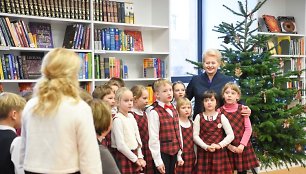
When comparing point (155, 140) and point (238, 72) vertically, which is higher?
point (238, 72)

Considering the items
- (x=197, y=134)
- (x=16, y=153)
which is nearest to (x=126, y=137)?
(x=197, y=134)

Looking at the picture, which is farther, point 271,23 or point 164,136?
point 271,23

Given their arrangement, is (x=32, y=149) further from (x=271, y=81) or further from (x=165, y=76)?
(x=165, y=76)

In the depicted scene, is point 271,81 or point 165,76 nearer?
point 271,81

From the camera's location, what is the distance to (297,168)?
205 inches

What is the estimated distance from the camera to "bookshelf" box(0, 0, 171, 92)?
176 inches

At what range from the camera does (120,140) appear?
→ 2893 mm

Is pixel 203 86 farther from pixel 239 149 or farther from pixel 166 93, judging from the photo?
pixel 239 149

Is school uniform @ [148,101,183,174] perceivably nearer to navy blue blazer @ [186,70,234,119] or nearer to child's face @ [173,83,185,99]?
child's face @ [173,83,185,99]

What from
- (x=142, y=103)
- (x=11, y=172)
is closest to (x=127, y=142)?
(x=142, y=103)

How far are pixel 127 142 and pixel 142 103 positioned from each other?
45cm

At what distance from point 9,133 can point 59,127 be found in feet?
2.24

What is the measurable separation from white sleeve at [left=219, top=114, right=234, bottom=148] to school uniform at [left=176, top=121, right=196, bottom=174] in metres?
0.26

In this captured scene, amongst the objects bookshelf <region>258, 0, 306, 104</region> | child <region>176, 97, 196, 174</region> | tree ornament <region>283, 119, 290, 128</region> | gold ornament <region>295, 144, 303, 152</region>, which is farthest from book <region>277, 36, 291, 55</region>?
child <region>176, 97, 196, 174</region>
